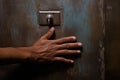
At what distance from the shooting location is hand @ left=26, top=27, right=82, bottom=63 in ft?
4.08

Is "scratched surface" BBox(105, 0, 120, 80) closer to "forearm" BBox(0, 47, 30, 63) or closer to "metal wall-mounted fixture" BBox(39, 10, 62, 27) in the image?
"metal wall-mounted fixture" BBox(39, 10, 62, 27)

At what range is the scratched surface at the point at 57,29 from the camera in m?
1.26

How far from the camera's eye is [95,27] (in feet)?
4.14

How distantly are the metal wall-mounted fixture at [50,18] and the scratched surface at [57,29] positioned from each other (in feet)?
0.07

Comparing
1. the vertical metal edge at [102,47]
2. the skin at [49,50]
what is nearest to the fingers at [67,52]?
the skin at [49,50]

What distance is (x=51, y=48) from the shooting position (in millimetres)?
1247

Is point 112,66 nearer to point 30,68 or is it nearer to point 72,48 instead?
point 72,48

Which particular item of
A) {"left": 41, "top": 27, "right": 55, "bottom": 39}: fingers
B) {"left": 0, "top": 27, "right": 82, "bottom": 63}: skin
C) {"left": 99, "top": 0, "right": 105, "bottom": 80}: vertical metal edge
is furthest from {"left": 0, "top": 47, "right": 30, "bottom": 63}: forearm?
{"left": 99, "top": 0, "right": 105, "bottom": 80}: vertical metal edge

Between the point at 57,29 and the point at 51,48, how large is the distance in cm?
10

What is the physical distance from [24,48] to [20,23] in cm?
14

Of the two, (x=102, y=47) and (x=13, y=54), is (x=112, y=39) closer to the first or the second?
(x=102, y=47)

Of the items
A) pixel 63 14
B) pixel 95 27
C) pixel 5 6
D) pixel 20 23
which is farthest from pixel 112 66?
pixel 5 6

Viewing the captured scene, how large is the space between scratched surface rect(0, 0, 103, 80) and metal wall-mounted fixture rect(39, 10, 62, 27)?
21 mm

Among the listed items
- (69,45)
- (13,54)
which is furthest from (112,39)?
(13,54)
